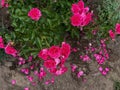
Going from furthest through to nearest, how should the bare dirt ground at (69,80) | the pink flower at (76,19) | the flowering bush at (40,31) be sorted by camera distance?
the bare dirt ground at (69,80)
the flowering bush at (40,31)
the pink flower at (76,19)

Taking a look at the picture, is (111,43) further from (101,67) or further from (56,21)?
(56,21)

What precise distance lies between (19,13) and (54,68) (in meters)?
0.88

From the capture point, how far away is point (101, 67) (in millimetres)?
4375

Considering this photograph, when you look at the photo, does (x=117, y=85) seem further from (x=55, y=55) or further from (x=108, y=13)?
(x=55, y=55)

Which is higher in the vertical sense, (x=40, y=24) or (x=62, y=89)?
(x=40, y=24)

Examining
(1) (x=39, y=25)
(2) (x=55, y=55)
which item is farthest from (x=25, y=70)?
(2) (x=55, y=55)

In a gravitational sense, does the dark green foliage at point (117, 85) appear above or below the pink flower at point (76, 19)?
below

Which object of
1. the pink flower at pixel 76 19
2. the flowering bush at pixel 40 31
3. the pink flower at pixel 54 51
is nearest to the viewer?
the pink flower at pixel 54 51

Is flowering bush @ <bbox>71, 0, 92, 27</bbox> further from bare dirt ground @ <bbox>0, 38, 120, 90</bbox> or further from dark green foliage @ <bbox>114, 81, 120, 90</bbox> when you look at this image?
dark green foliage @ <bbox>114, 81, 120, 90</bbox>

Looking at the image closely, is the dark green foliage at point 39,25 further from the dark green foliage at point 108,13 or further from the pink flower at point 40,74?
the dark green foliage at point 108,13

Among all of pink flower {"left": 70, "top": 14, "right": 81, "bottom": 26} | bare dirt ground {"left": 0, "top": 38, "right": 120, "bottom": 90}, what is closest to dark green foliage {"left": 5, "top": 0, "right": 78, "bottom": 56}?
bare dirt ground {"left": 0, "top": 38, "right": 120, "bottom": 90}

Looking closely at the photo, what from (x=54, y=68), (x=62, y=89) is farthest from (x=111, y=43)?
(x=54, y=68)

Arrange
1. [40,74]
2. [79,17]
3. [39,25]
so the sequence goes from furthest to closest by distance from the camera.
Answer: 1. [40,74]
2. [39,25]
3. [79,17]

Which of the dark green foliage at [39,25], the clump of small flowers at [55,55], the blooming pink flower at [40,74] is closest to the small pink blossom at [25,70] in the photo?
the blooming pink flower at [40,74]
